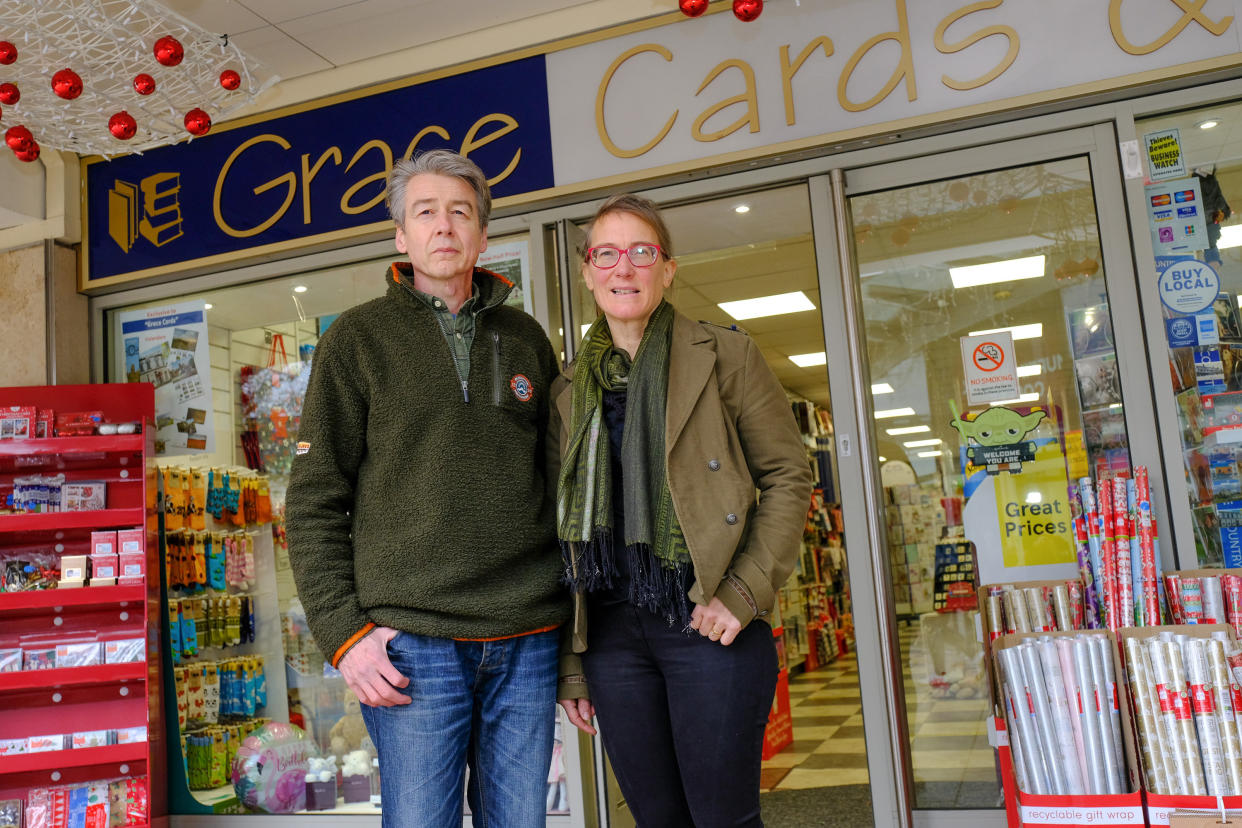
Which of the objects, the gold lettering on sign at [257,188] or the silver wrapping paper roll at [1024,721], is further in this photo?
the gold lettering on sign at [257,188]

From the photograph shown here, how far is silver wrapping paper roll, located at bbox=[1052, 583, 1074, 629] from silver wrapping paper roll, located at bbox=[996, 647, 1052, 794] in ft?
1.35

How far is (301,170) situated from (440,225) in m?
2.54

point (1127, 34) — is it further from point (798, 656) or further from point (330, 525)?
point (798, 656)

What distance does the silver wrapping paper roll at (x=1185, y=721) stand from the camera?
7.36ft

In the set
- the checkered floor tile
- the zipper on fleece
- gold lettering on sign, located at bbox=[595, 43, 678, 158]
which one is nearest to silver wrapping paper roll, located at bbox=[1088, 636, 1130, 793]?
the checkered floor tile

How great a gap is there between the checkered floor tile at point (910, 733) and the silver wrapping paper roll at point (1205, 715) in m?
1.03

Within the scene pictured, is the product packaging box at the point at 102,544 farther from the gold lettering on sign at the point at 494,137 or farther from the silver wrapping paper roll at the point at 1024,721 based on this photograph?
the silver wrapping paper roll at the point at 1024,721

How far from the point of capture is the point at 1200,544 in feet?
9.95

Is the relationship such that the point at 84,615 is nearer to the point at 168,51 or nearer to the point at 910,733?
the point at 168,51

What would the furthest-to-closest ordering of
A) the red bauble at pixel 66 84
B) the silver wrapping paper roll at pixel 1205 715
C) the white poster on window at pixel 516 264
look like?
1. the white poster on window at pixel 516 264
2. the red bauble at pixel 66 84
3. the silver wrapping paper roll at pixel 1205 715

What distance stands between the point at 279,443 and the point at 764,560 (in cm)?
305

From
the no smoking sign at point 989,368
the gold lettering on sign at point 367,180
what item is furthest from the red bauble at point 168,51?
the no smoking sign at point 989,368

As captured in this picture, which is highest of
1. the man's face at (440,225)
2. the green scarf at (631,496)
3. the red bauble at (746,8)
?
the red bauble at (746,8)

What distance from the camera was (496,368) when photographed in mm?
1830
